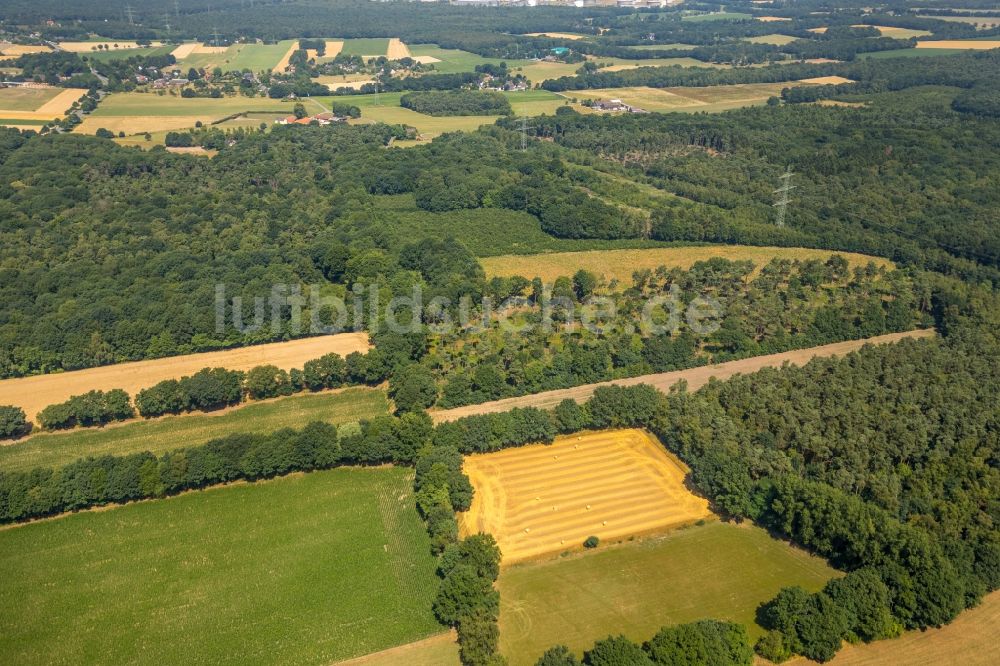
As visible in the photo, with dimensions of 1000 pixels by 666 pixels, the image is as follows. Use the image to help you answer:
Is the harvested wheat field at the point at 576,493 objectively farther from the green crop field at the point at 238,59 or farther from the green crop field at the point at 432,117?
the green crop field at the point at 238,59

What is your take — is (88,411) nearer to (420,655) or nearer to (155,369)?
(155,369)

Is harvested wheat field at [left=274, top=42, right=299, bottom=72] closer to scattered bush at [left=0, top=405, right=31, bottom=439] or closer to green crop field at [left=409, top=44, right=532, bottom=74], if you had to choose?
green crop field at [left=409, top=44, right=532, bottom=74]

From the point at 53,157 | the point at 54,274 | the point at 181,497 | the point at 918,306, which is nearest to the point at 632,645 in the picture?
the point at 181,497

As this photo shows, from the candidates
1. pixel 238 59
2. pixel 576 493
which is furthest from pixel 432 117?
pixel 576 493

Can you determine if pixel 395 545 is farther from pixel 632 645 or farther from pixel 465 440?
pixel 632 645

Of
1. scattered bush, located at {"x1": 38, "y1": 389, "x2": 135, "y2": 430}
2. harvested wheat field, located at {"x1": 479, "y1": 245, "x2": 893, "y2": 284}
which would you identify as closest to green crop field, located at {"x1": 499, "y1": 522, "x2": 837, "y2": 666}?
scattered bush, located at {"x1": 38, "y1": 389, "x2": 135, "y2": 430}

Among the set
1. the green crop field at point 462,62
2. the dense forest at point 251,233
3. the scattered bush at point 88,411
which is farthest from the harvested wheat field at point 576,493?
the green crop field at point 462,62
